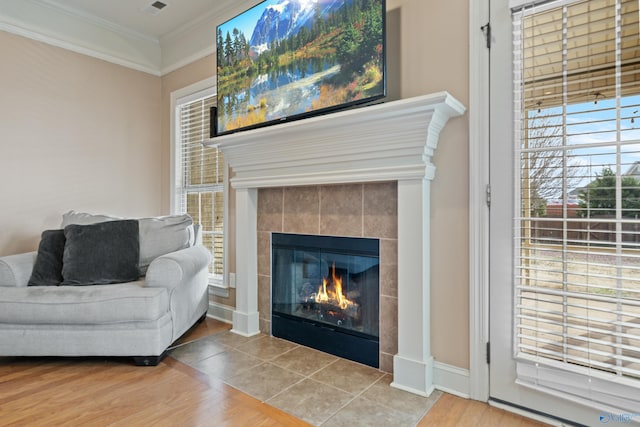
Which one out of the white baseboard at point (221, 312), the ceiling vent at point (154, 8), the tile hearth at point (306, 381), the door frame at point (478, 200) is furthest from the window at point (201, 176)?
the door frame at point (478, 200)

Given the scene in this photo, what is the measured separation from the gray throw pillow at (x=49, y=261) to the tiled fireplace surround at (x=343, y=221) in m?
1.40

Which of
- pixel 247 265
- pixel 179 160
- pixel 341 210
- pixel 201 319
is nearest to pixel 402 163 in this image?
pixel 341 210

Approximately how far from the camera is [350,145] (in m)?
2.10

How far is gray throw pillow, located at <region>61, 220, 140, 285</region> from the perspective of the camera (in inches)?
97.0

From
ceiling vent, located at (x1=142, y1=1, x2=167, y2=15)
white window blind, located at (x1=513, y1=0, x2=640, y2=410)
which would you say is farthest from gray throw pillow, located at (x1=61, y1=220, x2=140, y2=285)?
white window blind, located at (x1=513, y1=0, x2=640, y2=410)

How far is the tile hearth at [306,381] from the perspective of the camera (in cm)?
170

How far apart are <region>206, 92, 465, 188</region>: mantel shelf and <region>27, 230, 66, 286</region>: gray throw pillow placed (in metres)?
1.33

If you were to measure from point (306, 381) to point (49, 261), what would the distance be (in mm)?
1979

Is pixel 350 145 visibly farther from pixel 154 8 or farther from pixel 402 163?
pixel 154 8

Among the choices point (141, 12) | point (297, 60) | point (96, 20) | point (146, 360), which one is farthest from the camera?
point (96, 20)

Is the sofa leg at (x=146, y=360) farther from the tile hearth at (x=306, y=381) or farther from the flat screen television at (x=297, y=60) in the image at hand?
the flat screen television at (x=297, y=60)

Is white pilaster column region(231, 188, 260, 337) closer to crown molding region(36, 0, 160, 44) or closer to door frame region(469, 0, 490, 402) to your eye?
door frame region(469, 0, 490, 402)

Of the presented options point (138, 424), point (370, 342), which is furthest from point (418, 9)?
point (138, 424)

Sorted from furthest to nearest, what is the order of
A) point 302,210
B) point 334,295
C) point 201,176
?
point 201,176 → point 302,210 → point 334,295
